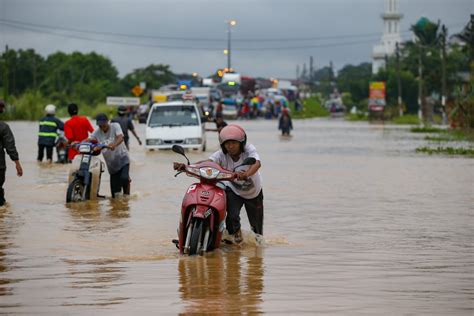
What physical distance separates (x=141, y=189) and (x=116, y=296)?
13229 mm

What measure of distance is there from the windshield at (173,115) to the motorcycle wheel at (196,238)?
26063mm

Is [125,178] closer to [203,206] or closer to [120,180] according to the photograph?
[120,180]

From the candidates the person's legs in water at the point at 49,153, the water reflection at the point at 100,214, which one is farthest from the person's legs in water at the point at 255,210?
the person's legs in water at the point at 49,153

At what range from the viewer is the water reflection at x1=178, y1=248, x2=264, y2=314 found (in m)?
9.22

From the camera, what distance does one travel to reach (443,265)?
12273 mm

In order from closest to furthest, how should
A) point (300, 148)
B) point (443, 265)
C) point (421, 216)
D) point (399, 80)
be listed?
point (443, 265) < point (421, 216) < point (300, 148) < point (399, 80)

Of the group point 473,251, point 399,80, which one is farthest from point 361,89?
point 473,251

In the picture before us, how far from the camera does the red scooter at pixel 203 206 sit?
40.0ft

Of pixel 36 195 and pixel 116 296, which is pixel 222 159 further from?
pixel 36 195

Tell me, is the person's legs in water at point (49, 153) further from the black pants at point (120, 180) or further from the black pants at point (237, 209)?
the black pants at point (237, 209)

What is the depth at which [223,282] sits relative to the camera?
1069 cm

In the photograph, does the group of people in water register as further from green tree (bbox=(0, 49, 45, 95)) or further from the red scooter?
green tree (bbox=(0, 49, 45, 95))

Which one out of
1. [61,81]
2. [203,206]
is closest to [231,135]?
[203,206]

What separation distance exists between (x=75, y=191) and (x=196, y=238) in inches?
275
